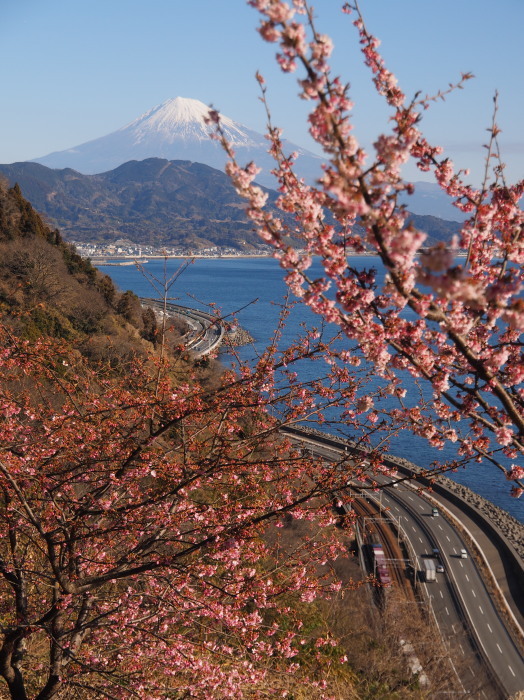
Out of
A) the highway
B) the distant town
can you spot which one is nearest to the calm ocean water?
the highway

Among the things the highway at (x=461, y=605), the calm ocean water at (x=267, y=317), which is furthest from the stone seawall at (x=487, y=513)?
the highway at (x=461, y=605)

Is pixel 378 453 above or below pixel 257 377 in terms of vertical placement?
below

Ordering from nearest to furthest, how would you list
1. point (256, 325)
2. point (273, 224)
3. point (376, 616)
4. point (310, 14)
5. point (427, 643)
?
point (310, 14) → point (273, 224) → point (427, 643) → point (376, 616) → point (256, 325)

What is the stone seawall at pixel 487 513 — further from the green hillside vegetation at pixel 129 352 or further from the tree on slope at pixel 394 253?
the tree on slope at pixel 394 253

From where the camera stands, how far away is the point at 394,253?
5.39 ft

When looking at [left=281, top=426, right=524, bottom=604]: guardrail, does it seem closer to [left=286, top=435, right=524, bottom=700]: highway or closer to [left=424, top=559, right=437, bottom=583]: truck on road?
[left=286, top=435, right=524, bottom=700]: highway

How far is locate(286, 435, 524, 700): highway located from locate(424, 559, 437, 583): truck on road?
19cm

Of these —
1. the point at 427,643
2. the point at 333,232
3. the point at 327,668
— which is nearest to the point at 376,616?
the point at 427,643

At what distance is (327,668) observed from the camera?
611 centimetres

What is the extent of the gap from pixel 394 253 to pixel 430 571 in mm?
20485

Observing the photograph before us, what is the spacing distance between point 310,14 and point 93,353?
17699mm

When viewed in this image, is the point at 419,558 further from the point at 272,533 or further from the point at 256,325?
the point at 256,325

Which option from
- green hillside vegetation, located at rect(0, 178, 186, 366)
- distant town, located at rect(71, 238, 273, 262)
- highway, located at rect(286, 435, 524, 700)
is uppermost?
distant town, located at rect(71, 238, 273, 262)

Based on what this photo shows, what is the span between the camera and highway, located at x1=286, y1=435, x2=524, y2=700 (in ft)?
50.6
